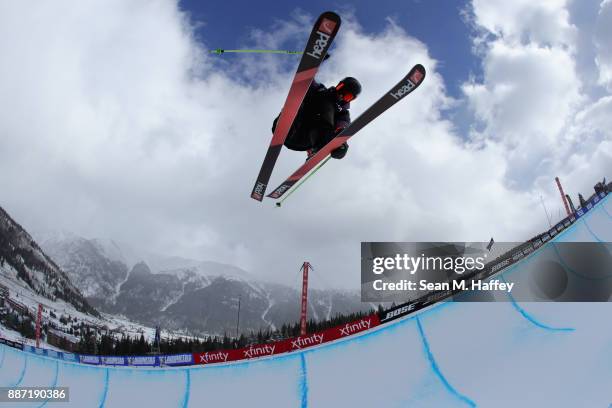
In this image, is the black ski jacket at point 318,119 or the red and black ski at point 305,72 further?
the black ski jacket at point 318,119

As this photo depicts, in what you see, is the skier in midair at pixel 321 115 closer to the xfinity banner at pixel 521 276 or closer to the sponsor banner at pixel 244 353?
the xfinity banner at pixel 521 276

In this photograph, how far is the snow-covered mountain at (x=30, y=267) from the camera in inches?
5330

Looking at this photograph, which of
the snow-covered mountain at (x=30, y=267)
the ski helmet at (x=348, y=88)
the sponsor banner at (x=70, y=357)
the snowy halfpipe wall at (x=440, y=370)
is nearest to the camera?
the ski helmet at (x=348, y=88)

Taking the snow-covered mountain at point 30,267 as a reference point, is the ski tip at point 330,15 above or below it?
below

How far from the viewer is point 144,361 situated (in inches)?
805

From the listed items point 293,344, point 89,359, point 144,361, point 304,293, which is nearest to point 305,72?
point 293,344

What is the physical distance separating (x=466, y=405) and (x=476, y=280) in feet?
20.9

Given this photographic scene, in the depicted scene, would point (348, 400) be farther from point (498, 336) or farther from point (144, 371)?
point (144, 371)

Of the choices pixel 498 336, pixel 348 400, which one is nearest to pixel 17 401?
pixel 348 400

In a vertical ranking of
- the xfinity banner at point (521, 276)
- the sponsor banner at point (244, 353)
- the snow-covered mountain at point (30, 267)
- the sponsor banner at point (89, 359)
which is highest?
the snow-covered mountain at point (30, 267)

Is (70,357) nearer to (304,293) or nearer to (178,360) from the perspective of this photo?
(178,360)

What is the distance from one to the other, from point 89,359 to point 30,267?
15239 centimetres

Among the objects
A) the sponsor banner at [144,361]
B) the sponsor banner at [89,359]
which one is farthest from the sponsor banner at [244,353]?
the sponsor banner at [89,359]

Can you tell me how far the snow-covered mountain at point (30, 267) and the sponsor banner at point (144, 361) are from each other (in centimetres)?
13249
